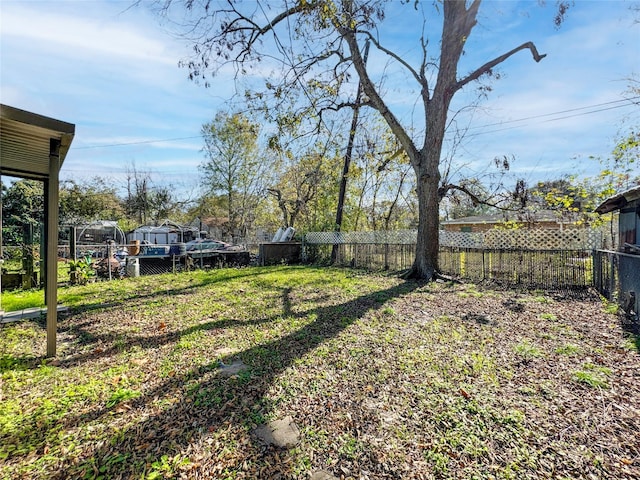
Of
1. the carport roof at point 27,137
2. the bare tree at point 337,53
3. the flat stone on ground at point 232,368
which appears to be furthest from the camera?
the bare tree at point 337,53

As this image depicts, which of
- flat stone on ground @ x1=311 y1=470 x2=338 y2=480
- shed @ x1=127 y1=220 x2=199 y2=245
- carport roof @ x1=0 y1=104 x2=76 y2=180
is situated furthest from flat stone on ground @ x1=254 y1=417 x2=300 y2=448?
shed @ x1=127 y1=220 x2=199 y2=245

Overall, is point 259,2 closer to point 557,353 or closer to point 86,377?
point 86,377

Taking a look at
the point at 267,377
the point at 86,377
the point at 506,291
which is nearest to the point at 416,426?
the point at 267,377

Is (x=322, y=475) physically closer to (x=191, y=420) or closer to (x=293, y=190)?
(x=191, y=420)

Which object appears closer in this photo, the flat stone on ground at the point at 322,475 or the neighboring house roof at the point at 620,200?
the flat stone on ground at the point at 322,475

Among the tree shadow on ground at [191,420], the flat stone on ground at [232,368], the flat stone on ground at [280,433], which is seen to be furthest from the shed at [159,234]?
the flat stone on ground at [280,433]

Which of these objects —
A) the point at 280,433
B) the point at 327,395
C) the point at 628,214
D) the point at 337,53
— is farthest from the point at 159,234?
the point at 628,214

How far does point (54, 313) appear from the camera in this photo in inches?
119

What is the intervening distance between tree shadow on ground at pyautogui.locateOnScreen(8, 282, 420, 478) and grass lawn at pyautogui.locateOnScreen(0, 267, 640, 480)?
0.04ft

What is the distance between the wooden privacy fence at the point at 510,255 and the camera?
643 centimetres

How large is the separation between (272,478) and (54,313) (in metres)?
2.83

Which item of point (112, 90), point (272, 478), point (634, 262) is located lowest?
point (272, 478)

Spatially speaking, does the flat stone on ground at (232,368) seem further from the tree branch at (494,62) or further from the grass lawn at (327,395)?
the tree branch at (494,62)

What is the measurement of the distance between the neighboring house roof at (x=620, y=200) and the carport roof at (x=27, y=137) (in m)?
6.83
